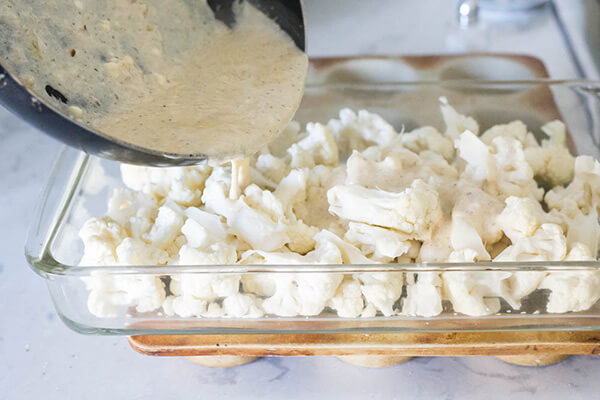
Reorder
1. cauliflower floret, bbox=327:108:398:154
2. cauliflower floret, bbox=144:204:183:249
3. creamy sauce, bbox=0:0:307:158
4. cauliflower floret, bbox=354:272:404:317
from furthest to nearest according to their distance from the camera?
cauliflower floret, bbox=327:108:398:154, cauliflower floret, bbox=144:204:183:249, cauliflower floret, bbox=354:272:404:317, creamy sauce, bbox=0:0:307:158

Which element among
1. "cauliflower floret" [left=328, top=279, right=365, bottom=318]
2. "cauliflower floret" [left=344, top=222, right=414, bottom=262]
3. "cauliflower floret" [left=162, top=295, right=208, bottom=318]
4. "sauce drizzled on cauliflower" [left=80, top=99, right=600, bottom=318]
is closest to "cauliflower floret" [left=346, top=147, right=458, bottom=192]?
"sauce drizzled on cauliflower" [left=80, top=99, right=600, bottom=318]

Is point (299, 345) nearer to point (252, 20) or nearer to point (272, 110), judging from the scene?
point (272, 110)

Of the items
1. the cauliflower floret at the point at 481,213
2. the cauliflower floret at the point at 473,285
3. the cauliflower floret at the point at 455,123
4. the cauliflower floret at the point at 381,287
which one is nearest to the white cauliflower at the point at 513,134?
the cauliflower floret at the point at 455,123

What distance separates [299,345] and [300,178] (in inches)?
11.4

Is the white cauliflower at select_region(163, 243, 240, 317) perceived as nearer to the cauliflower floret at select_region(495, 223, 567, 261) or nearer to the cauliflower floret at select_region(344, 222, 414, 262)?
the cauliflower floret at select_region(344, 222, 414, 262)

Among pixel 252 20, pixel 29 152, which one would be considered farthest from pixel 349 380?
pixel 29 152

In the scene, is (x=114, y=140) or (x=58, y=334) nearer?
(x=114, y=140)

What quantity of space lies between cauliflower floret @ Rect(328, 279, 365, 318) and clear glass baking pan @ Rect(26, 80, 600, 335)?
18 mm

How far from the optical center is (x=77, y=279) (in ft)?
2.87

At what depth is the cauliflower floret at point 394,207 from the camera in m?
0.90

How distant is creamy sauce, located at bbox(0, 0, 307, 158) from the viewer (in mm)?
755

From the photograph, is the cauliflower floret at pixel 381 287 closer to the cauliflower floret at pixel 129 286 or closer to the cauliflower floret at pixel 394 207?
the cauliflower floret at pixel 394 207

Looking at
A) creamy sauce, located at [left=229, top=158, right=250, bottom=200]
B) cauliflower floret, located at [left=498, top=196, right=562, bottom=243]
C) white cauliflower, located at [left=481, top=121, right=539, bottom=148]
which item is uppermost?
white cauliflower, located at [left=481, top=121, right=539, bottom=148]

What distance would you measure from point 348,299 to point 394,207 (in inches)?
6.2
